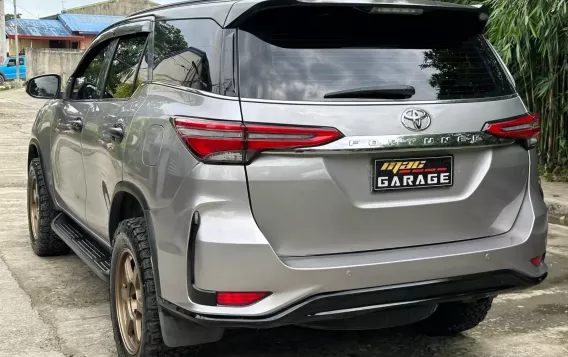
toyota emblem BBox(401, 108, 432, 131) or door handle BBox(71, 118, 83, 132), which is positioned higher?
toyota emblem BBox(401, 108, 432, 131)

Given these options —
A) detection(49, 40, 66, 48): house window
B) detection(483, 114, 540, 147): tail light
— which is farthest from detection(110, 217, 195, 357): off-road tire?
detection(49, 40, 66, 48): house window

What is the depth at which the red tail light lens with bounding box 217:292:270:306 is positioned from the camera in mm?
2639

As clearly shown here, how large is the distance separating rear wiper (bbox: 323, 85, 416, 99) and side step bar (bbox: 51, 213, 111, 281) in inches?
65.9

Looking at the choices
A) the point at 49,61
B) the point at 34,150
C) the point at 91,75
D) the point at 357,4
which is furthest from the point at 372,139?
the point at 49,61

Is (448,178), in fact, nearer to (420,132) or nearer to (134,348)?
(420,132)

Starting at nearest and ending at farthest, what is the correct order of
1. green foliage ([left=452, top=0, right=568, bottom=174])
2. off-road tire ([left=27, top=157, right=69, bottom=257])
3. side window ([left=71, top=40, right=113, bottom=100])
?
1. side window ([left=71, top=40, right=113, bottom=100])
2. off-road tire ([left=27, top=157, right=69, bottom=257])
3. green foliage ([left=452, top=0, right=568, bottom=174])

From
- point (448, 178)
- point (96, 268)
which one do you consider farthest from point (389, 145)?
point (96, 268)

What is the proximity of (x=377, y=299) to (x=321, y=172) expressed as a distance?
56 centimetres

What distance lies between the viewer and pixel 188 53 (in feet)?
10.1

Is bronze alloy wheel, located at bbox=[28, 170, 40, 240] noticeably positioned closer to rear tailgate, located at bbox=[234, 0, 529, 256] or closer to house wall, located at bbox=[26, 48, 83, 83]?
rear tailgate, located at bbox=[234, 0, 529, 256]

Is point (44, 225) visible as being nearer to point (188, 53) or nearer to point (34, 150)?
point (34, 150)

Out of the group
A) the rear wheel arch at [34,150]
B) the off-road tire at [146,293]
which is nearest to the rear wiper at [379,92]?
the off-road tire at [146,293]

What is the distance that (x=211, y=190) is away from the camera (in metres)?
2.63

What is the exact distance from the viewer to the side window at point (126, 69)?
3652 mm
